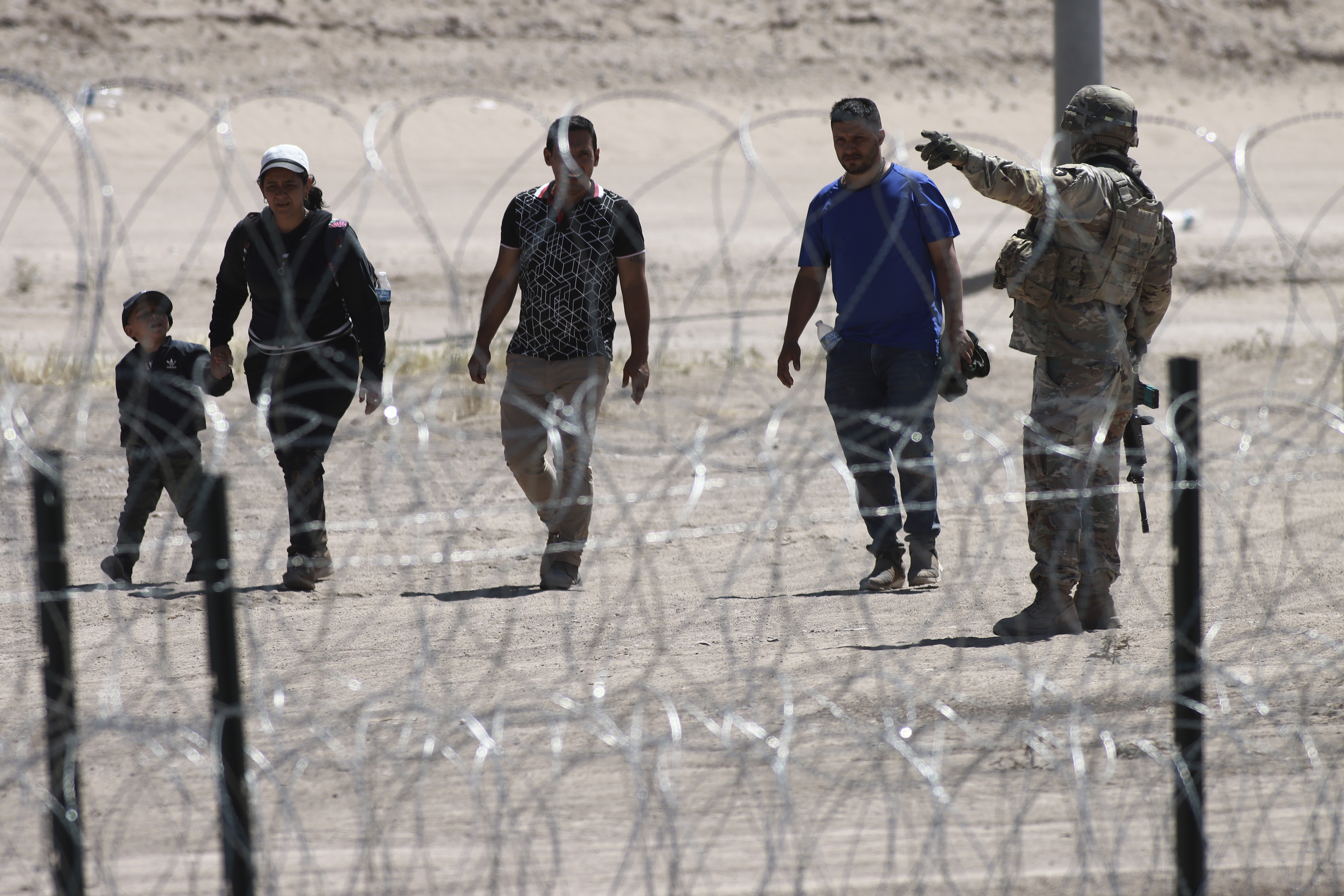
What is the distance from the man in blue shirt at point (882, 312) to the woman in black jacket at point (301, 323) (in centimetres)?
155

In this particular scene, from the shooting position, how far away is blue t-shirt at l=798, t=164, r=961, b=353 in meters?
5.10

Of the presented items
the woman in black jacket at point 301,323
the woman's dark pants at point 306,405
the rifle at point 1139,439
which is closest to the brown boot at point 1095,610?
the rifle at point 1139,439

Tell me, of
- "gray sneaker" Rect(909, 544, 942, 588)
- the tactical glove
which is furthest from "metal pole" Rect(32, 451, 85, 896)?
"gray sneaker" Rect(909, 544, 942, 588)

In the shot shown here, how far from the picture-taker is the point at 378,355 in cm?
533

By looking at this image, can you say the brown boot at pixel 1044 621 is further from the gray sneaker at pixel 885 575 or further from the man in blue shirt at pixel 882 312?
the gray sneaker at pixel 885 575

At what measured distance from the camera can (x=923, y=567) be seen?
214 inches

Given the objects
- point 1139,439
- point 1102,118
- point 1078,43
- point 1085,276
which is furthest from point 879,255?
point 1078,43

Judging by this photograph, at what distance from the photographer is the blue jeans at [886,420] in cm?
521

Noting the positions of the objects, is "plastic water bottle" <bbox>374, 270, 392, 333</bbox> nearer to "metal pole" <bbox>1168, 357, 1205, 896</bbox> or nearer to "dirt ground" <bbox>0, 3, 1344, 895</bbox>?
"dirt ground" <bbox>0, 3, 1344, 895</bbox>

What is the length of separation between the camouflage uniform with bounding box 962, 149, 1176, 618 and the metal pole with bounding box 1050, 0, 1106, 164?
24.9ft

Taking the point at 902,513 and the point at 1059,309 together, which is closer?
the point at 1059,309

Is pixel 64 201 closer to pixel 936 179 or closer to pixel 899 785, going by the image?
pixel 936 179

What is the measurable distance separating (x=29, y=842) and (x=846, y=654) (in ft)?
7.86

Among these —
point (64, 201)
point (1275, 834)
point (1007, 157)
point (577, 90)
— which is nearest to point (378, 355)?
point (1275, 834)
